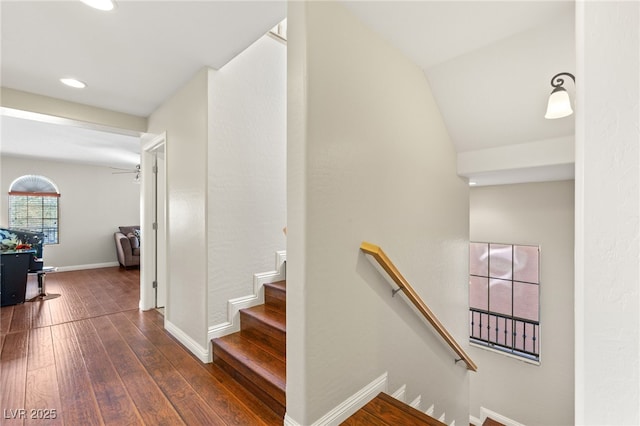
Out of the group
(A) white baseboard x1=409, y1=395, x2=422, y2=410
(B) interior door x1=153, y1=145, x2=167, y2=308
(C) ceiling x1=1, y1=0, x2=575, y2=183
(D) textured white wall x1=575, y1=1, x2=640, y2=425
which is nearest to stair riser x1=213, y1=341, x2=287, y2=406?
(A) white baseboard x1=409, y1=395, x2=422, y2=410

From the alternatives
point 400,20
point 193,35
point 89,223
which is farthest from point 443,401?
point 89,223

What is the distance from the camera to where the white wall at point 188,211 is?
232 cm

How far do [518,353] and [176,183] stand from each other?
5069mm

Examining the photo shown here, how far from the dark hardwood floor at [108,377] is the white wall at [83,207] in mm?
3413

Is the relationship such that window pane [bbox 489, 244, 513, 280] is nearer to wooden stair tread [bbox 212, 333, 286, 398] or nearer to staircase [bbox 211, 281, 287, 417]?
staircase [bbox 211, 281, 287, 417]

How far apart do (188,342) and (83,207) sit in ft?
19.6

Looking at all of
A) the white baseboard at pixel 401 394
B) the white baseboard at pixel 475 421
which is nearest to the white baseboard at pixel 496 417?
the white baseboard at pixel 475 421

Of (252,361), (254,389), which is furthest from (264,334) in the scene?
(254,389)

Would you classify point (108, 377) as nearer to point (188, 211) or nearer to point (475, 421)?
point (188, 211)

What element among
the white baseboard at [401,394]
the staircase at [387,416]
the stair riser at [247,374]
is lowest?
the white baseboard at [401,394]

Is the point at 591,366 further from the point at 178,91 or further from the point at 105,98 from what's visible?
the point at 105,98

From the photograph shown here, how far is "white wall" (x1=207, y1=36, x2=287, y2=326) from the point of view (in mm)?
2342

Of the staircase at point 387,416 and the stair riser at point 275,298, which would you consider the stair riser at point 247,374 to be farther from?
the stair riser at point 275,298

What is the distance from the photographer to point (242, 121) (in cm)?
253
